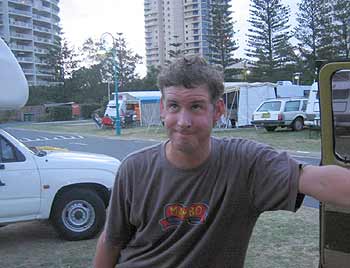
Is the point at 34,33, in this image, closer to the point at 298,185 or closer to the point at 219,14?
the point at 219,14

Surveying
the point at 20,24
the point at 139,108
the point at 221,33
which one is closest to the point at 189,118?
the point at 139,108

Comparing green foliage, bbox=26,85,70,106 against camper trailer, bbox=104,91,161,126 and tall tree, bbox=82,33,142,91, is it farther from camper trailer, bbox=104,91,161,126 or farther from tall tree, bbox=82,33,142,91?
camper trailer, bbox=104,91,161,126

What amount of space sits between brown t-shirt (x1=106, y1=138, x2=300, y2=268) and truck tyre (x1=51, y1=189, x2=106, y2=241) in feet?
15.6

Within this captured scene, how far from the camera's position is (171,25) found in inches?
4508

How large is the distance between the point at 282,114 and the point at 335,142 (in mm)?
23783

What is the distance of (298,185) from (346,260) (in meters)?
1.08

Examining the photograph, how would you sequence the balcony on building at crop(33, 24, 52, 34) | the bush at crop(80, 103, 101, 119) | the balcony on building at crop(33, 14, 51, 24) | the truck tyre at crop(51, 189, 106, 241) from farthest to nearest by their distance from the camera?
the balcony on building at crop(33, 14, 51, 24) < the balcony on building at crop(33, 24, 52, 34) < the bush at crop(80, 103, 101, 119) < the truck tyre at crop(51, 189, 106, 241)

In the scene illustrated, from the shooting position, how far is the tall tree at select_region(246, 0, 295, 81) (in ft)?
201

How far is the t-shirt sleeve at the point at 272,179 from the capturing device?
1.84 metres

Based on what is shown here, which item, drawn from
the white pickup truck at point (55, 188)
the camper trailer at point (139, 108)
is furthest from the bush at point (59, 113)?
the white pickup truck at point (55, 188)

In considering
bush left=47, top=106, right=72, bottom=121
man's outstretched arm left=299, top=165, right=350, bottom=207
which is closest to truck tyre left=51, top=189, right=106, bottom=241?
man's outstretched arm left=299, top=165, right=350, bottom=207

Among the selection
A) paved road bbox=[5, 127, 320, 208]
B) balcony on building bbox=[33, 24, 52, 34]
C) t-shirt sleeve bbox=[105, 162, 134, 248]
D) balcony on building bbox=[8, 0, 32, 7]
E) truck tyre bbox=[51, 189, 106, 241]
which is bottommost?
paved road bbox=[5, 127, 320, 208]

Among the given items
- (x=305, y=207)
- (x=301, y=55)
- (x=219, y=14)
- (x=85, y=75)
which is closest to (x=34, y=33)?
(x=85, y=75)

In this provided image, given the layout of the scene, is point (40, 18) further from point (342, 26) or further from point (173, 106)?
point (173, 106)
